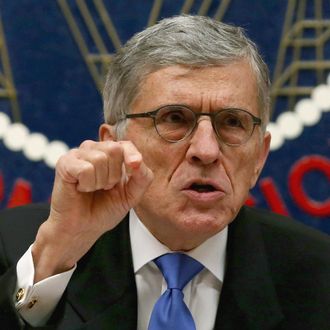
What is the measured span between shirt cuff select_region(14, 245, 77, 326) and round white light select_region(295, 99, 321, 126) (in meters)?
A: 1.22

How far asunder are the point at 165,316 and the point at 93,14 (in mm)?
1283

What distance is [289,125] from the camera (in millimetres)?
2523

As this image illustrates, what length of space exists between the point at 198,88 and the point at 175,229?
1.02 feet

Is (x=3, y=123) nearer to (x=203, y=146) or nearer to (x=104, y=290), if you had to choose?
(x=104, y=290)

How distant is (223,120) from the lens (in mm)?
1629

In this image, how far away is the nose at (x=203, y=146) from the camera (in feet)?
5.05

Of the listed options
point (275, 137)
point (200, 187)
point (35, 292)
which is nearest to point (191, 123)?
point (200, 187)

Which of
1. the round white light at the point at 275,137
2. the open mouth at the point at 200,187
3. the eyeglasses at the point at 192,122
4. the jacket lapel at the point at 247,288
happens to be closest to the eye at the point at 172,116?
the eyeglasses at the point at 192,122

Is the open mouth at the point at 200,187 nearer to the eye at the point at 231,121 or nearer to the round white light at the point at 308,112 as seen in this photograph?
the eye at the point at 231,121

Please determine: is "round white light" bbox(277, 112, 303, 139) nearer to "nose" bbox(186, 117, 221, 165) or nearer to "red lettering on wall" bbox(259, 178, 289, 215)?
"red lettering on wall" bbox(259, 178, 289, 215)

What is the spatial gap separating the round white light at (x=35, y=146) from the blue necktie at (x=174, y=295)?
0.97 metres

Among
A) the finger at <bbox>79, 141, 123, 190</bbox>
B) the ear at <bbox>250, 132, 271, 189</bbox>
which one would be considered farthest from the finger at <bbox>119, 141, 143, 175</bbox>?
the ear at <bbox>250, 132, 271, 189</bbox>

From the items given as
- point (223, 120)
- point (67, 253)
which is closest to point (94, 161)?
point (67, 253)

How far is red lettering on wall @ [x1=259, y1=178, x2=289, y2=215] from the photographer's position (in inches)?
99.0
